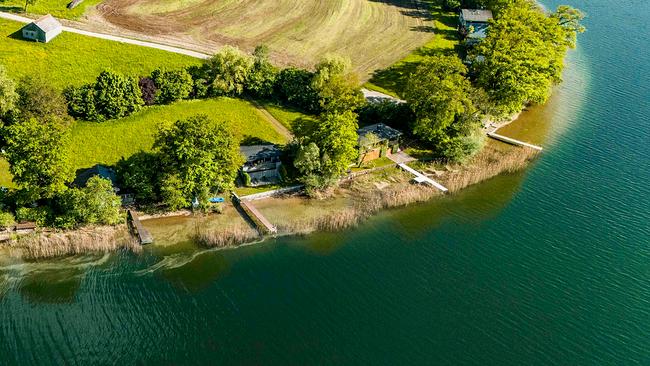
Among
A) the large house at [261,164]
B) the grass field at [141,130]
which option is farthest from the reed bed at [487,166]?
the grass field at [141,130]

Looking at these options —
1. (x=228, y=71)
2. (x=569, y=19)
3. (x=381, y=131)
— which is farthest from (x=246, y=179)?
(x=569, y=19)

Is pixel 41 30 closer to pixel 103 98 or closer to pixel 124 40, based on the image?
pixel 124 40

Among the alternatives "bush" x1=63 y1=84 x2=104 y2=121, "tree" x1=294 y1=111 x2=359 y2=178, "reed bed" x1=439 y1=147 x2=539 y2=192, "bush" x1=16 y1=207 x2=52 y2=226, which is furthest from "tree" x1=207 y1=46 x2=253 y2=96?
"reed bed" x1=439 y1=147 x2=539 y2=192

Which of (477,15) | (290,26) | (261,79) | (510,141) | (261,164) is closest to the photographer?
(261,164)

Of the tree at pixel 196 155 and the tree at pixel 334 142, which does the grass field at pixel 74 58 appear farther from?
the tree at pixel 334 142

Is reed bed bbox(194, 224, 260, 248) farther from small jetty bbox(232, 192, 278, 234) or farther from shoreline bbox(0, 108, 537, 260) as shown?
small jetty bbox(232, 192, 278, 234)

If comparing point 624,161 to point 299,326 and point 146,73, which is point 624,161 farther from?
point 146,73
